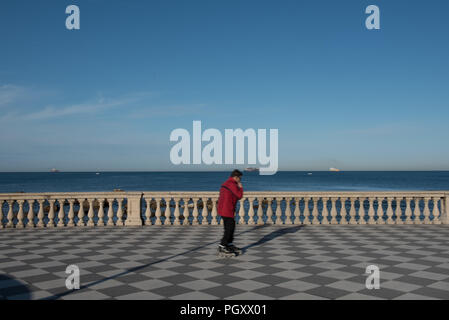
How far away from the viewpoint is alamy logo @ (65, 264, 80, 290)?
5.79 meters

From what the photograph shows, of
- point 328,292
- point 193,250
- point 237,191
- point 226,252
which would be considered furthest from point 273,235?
point 328,292

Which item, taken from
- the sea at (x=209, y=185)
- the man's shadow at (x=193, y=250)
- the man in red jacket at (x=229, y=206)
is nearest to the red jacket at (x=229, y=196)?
the man in red jacket at (x=229, y=206)

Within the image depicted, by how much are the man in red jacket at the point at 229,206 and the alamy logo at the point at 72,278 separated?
2877mm

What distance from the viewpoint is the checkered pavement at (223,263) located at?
5.59 meters

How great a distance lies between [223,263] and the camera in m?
7.49

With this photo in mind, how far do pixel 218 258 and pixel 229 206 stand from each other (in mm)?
1124

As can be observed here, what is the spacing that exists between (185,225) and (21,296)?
7803 millimetres

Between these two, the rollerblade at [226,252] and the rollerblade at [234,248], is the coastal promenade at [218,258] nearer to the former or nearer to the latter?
the rollerblade at [226,252]

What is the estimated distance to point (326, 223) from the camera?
13164 mm

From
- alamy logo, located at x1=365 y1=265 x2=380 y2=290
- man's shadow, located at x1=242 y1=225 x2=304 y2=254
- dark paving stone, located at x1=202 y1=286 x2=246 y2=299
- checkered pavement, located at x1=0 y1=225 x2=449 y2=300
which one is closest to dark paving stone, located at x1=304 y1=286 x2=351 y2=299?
checkered pavement, located at x1=0 y1=225 x2=449 y2=300

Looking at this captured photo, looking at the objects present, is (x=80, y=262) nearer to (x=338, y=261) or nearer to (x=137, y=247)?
(x=137, y=247)

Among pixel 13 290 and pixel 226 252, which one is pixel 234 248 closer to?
pixel 226 252
